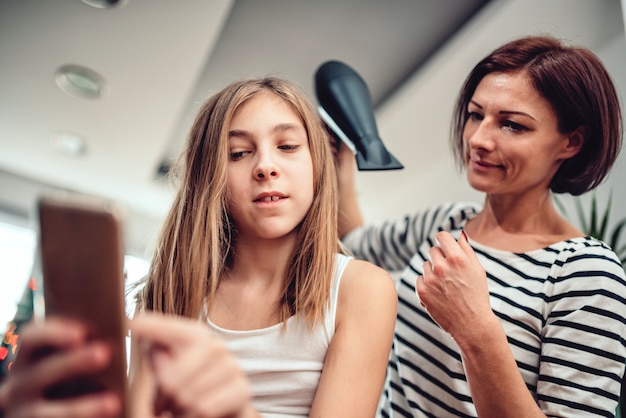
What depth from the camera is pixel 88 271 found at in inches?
14.1

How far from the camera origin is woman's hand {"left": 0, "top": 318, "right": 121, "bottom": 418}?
0.35 meters

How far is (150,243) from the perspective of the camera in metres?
1.09

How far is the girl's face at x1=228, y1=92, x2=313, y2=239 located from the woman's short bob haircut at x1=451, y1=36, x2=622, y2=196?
413 millimetres

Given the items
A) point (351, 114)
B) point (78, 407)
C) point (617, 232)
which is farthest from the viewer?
point (617, 232)

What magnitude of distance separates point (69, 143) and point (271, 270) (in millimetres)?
2817

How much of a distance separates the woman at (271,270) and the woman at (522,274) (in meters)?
0.15

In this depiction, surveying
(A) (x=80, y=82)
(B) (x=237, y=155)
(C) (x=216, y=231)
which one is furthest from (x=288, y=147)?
(A) (x=80, y=82)

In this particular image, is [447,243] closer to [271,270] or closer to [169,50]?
[271,270]

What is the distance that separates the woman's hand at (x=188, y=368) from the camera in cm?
37

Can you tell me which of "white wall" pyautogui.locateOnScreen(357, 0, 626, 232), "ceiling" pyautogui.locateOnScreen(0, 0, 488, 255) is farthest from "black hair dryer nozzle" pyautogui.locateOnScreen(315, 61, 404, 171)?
"ceiling" pyautogui.locateOnScreen(0, 0, 488, 255)

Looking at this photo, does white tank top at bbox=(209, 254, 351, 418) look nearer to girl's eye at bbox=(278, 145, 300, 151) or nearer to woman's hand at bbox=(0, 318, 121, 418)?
girl's eye at bbox=(278, 145, 300, 151)

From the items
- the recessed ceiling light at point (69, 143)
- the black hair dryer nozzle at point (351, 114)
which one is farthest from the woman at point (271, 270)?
the recessed ceiling light at point (69, 143)

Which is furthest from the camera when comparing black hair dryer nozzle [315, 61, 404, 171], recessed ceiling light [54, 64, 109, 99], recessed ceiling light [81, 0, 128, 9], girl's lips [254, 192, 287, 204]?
recessed ceiling light [54, 64, 109, 99]

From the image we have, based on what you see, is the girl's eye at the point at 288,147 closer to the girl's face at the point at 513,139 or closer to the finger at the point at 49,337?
the girl's face at the point at 513,139
